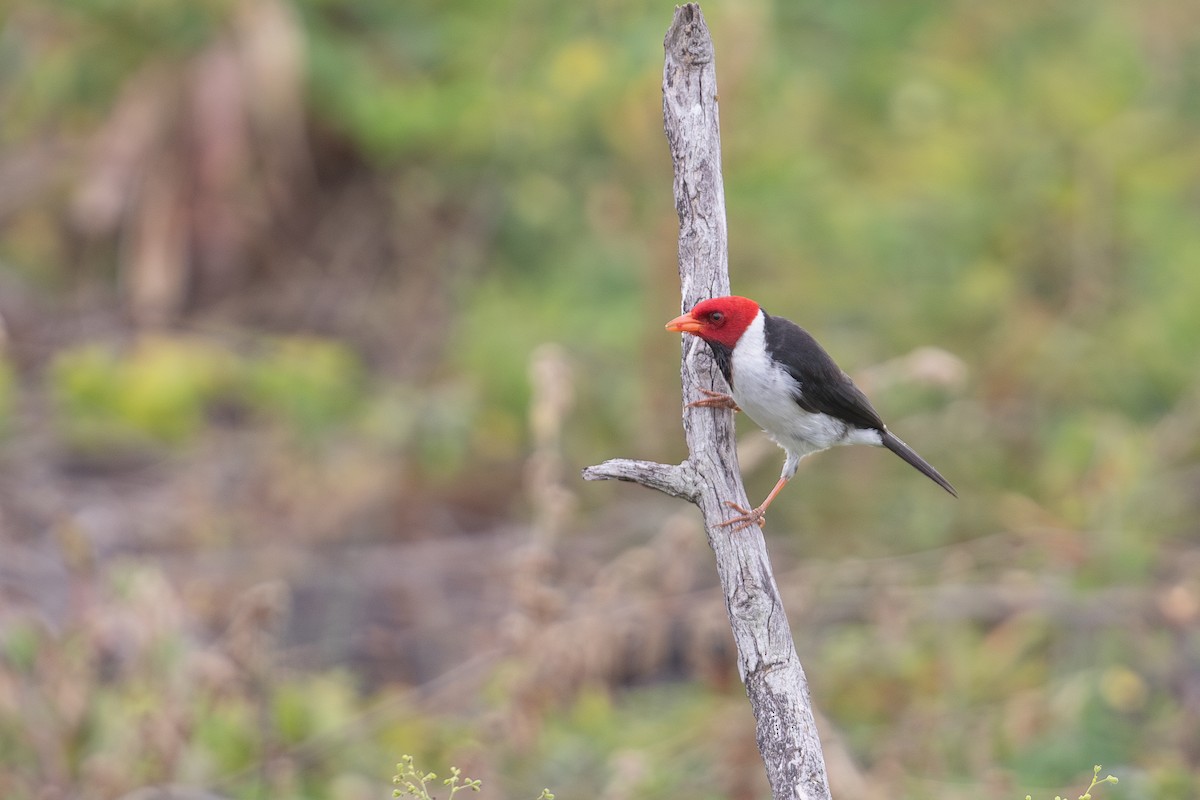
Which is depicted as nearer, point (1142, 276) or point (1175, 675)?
point (1175, 675)

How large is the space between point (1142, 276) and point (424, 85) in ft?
14.6

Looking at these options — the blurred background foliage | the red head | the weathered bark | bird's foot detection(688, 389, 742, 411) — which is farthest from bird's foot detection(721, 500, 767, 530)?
the blurred background foliage

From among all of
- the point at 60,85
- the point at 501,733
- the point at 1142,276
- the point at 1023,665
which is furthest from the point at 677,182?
the point at 60,85

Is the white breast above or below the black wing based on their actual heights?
below

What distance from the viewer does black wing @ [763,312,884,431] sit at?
3572 millimetres

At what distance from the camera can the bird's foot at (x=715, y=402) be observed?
303 cm

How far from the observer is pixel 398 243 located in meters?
8.94

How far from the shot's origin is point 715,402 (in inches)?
122

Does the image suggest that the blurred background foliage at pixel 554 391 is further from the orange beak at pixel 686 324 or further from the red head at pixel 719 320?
the orange beak at pixel 686 324

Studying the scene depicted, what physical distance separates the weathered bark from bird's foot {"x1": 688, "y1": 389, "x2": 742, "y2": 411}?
0.02 metres

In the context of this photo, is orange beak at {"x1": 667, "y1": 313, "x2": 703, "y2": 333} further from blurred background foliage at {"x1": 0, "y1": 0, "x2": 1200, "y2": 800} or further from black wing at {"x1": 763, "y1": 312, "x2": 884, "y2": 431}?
blurred background foliage at {"x1": 0, "y1": 0, "x2": 1200, "y2": 800}

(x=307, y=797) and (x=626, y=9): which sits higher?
(x=626, y=9)

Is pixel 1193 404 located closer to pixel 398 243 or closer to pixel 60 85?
pixel 398 243

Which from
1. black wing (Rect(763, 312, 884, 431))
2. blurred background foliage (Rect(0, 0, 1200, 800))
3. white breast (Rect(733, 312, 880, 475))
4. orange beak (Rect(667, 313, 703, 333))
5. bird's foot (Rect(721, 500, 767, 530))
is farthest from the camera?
blurred background foliage (Rect(0, 0, 1200, 800))
